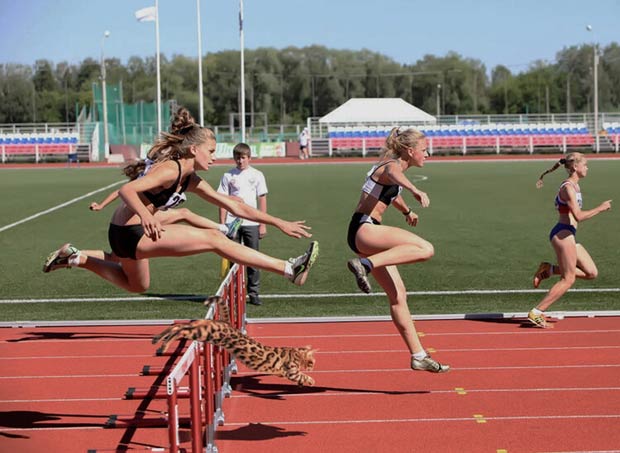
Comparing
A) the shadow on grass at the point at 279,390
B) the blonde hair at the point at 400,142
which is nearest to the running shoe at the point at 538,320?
the shadow on grass at the point at 279,390

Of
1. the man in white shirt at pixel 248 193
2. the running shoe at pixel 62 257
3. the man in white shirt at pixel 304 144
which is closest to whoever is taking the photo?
the running shoe at pixel 62 257

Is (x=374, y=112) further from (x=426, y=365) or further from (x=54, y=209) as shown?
(x=426, y=365)

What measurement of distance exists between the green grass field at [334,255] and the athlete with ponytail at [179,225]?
508 cm

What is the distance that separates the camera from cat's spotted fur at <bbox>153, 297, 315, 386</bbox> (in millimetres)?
6066

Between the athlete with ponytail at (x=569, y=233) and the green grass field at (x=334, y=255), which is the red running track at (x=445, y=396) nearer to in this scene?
the athlete with ponytail at (x=569, y=233)

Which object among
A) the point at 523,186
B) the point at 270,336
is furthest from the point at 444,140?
the point at 270,336

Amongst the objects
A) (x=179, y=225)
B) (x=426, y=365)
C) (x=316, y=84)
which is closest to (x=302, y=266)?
(x=179, y=225)

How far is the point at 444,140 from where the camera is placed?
64.6m

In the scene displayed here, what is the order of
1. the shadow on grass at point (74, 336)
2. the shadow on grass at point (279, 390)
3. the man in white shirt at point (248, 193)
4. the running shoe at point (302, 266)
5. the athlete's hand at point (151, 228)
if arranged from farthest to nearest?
the man in white shirt at point (248, 193), the shadow on grass at point (74, 336), the shadow on grass at point (279, 390), the running shoe at point (302, 266), the athlete's hand at point (151, 228)

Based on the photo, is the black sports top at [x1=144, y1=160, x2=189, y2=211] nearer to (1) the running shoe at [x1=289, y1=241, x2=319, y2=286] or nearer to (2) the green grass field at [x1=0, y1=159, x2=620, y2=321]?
(1) the running shoe at [x1=289, y1=241, x2=319, y2=286]

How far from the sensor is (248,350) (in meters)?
6.55

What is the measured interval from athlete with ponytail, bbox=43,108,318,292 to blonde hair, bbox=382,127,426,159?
1.24 m

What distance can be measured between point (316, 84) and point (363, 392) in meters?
83.6

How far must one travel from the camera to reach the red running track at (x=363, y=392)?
272 inches
